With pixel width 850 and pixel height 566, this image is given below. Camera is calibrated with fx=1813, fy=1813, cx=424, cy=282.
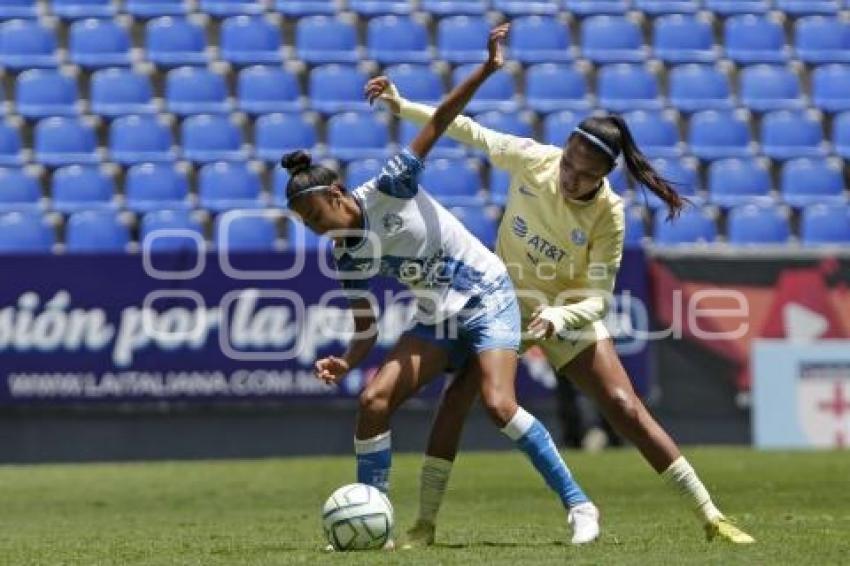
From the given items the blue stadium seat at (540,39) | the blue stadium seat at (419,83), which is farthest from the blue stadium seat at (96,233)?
the blue stadium seat at (540,39)

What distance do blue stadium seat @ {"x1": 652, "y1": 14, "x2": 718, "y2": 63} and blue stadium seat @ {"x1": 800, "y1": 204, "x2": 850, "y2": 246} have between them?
3.27m

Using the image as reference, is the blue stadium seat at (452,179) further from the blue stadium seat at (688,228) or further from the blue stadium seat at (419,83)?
the blue stadium seat at (688,228)

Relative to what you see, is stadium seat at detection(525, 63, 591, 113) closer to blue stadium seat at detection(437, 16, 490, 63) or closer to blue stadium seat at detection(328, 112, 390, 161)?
blue stadium seat at detection(437, 16, 490, 63)

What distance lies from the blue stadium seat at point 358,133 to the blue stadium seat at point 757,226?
408cm

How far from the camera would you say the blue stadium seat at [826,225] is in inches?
813

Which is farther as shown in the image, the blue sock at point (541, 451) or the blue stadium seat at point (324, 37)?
the blue stadium seat at point (324, 37)

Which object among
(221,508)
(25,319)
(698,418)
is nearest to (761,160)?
(698,418)

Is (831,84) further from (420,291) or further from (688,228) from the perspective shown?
(420,291)

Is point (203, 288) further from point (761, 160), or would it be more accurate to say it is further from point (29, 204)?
point (761, 160)

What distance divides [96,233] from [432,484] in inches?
439

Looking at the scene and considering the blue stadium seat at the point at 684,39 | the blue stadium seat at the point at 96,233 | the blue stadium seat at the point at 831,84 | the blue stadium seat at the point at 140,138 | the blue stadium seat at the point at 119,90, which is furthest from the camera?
the blue stadium seat at the point at 684,39

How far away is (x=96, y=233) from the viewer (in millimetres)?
19297

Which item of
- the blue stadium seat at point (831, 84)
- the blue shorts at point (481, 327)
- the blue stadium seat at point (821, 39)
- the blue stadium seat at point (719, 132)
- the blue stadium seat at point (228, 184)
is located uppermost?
the blue stadium seat at point (821, 39)

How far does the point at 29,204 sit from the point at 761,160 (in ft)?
28.3
